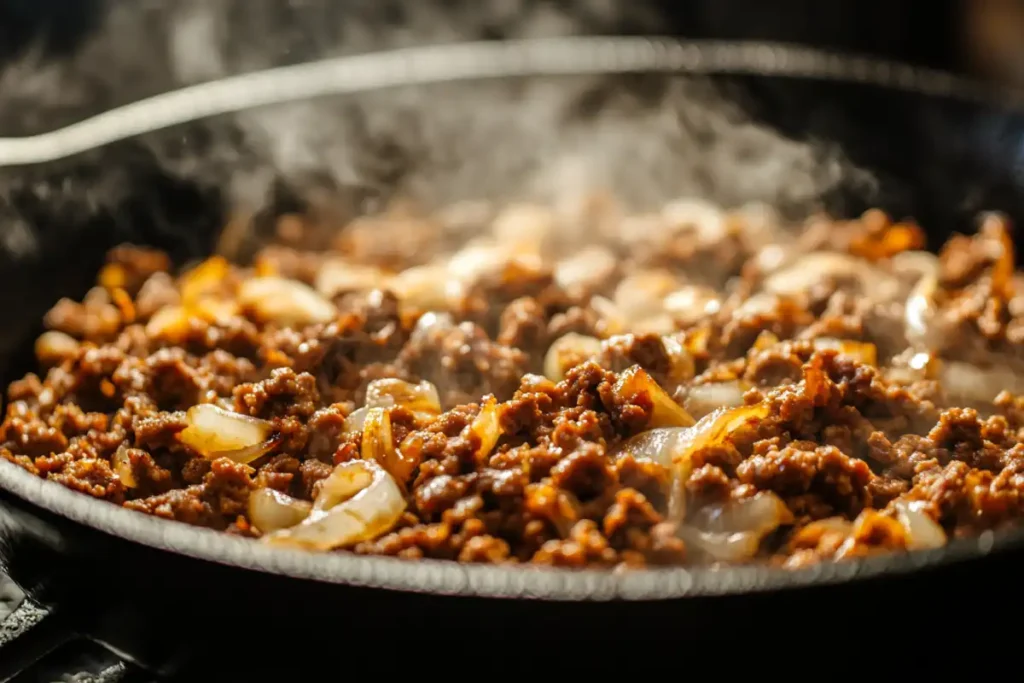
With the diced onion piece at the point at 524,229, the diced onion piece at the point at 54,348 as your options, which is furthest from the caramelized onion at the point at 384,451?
the diced onion piece at the point at 524,229

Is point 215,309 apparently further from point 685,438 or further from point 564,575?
point 564,575

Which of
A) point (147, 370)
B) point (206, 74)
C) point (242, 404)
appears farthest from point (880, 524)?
point (206, 74)

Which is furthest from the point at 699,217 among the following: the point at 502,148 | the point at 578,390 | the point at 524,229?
the point at 578,390

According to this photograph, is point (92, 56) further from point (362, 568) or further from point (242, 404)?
point (362, 568)

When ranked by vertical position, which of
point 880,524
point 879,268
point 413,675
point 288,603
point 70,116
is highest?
point 70,116

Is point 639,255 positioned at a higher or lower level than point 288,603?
higher

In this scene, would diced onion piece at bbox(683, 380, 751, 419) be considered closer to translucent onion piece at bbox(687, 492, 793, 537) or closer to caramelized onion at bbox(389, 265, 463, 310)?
translucent onion piece at bbox(687, 492, 793, 537)
